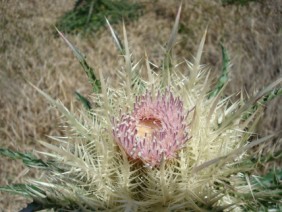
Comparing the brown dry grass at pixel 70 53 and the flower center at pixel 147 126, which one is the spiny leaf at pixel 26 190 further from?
the brown dry grass at pixel 70 53

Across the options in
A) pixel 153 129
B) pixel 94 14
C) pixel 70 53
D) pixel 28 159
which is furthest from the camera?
pixel 94 14

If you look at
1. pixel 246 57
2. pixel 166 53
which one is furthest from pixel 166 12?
pixel 166 53

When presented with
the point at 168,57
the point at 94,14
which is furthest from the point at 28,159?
the point at 94,14

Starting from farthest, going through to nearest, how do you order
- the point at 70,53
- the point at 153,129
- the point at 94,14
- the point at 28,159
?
the point at 94,14
the point at 70,53
the point at 28,159
the point at 153,129

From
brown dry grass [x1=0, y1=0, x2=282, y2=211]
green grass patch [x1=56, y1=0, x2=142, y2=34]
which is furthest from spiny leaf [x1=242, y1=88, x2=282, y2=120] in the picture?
green grass patch [x1=56, y1=0, x2=142, y2=34]

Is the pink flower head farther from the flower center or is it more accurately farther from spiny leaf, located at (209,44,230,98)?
spiny leaf, located at (209,44,230,98)

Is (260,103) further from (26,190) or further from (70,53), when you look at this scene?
(70,53)

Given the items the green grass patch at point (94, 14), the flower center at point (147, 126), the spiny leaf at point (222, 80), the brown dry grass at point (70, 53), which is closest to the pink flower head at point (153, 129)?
the flower center at point (147, 126)

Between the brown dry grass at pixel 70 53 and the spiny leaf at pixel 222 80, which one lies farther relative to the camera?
the brown dry grass at pixel 70 53
